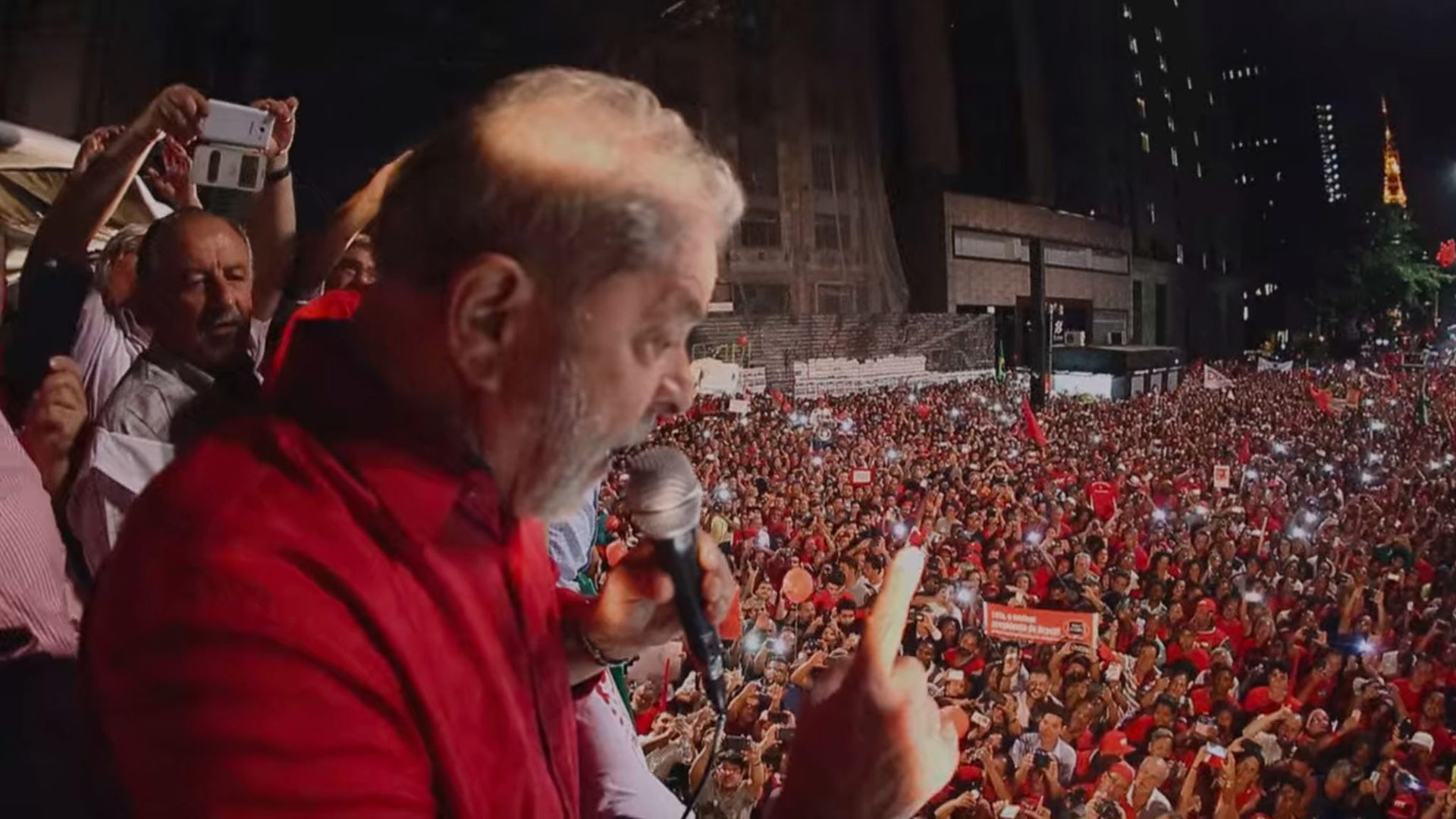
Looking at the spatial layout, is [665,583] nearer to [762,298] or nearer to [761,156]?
[762,298]

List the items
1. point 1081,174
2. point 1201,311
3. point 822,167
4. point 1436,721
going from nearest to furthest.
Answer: point 1436,721, point 1201,311, point 822,167, point 1081,174

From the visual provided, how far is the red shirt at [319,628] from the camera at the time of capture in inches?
23.2

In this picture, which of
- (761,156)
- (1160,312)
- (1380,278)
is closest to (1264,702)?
(1380,278)

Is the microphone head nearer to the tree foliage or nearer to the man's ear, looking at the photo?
the man's ear

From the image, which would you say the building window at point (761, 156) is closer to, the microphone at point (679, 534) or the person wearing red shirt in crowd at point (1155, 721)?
the person wearing red shirt in crowd at point (1155, 721)

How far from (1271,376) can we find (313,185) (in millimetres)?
9133

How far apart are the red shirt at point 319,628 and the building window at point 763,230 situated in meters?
15.5

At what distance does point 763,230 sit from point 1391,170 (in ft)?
31.9

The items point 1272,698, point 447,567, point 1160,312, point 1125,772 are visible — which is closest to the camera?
point 447,567

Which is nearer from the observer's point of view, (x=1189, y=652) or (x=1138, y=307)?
(x=1189, y=652)

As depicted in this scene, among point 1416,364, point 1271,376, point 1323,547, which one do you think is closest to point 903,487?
point 1323,547

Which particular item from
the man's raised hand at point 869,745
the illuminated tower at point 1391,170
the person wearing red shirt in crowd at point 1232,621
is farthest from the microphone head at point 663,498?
the illuminated tower at point 1391,170

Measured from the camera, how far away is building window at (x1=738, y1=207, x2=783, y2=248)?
16172 millimetres

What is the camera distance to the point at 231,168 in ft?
6.75
